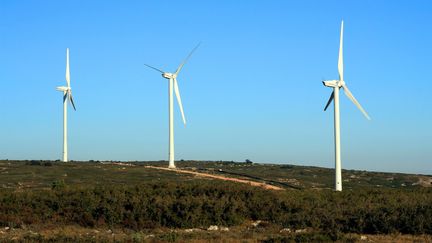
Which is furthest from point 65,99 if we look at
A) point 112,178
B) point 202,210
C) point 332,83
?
point 202,210

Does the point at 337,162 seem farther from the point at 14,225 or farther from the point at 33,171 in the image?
the point at 14,225

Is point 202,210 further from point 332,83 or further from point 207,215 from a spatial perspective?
point 332,83

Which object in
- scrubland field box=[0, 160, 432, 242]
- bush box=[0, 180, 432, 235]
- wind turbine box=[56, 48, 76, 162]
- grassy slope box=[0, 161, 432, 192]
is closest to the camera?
scrubland field box=[0, 160, 432, 242]

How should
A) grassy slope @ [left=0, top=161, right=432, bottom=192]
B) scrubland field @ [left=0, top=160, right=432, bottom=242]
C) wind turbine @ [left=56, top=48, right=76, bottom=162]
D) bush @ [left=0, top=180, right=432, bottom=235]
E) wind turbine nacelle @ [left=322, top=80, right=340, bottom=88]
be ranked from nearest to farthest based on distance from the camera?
scrubland field @ [left=0, top=160, right=432, bottom=242] → bush @ [left=0, top=180, right=432, bottom=235] → grassy slope @ [left=0, top=161, right=432, bottom=192] → wind turbine nacelle @ [left=322, top=80, right=340, bottom=88] → wind turbine @ [left=56, top=48, right=76, bottom=162]

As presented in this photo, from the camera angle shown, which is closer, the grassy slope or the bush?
the bush

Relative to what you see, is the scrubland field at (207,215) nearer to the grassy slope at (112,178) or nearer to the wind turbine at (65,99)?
the grassy slope at (112,178)

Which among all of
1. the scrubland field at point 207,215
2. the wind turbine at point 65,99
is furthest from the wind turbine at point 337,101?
the wind turbine at point 65,99

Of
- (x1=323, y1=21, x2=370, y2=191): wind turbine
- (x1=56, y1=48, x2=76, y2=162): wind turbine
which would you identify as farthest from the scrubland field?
(x1=56, y1=48, x2=76, y2=162): wind turbine

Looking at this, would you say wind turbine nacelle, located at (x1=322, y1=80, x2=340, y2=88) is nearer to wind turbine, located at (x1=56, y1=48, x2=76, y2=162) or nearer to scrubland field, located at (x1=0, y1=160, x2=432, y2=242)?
scrubland field, located at (x1=0, y1=160, x2=432, y2=242)

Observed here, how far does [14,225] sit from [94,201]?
6.13 m

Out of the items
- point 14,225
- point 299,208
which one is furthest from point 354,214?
point 14,225

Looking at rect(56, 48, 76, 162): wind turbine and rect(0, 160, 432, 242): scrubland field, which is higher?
rect(56, 48, 76, 162): wind turbine

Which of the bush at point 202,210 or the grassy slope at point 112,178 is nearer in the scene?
the bush at point 202,210

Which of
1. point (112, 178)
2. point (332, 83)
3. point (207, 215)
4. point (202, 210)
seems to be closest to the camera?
point (207, 215)
